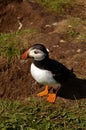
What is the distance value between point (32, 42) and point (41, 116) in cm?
187

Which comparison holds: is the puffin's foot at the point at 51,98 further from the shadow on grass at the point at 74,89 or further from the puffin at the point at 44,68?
the shadow on grass at the point at 74,89

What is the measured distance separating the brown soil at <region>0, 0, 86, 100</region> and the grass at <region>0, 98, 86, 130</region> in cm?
30

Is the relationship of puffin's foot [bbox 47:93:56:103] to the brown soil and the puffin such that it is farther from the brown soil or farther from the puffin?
the brown soil

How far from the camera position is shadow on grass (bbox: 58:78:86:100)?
5188 millimetres

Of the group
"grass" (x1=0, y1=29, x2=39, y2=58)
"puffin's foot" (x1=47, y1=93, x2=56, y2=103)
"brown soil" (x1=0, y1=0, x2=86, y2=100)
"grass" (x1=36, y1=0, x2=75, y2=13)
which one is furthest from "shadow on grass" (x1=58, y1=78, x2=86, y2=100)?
"grass" (x1=36, y1=0, x2=75, y2=13)

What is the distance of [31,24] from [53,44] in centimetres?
90

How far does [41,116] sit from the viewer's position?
15.3ft

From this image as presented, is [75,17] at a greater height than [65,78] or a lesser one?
lesser

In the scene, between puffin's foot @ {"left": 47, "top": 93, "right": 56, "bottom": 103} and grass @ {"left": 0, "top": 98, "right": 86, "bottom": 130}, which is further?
puffin's foot @ {"left": 47, "top": 93, "right": 56, "bottom": 103}

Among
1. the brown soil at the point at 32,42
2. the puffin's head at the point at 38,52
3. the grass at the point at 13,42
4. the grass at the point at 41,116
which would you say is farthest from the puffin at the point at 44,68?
the grass at the point at 13,42

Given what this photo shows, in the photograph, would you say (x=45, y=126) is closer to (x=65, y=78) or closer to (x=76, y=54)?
(x=65, y=78)

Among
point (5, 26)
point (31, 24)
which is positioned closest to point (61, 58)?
point (31, 24)

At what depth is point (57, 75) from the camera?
4.89m

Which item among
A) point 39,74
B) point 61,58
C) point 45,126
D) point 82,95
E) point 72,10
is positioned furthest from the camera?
point 72,10
